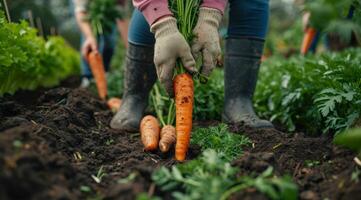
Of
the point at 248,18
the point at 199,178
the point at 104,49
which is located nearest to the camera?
the point at 199,178

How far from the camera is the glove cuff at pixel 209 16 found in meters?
2.71

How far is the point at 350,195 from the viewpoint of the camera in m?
1.66

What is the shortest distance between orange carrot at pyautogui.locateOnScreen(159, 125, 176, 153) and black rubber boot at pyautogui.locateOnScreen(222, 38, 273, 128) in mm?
573

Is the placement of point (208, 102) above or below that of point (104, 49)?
below

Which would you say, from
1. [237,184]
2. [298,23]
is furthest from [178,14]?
[298,23]

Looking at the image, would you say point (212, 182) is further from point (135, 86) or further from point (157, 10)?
point (135, 86)

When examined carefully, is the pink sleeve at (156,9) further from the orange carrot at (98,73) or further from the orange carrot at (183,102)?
the orange carrot at (98,73)

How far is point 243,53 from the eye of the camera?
3.26 m

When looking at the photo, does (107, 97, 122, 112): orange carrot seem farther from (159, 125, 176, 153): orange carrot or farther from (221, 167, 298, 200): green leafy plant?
(221, 167, 298, 200): green leafy plant

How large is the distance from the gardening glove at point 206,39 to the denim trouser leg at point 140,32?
1.97ft

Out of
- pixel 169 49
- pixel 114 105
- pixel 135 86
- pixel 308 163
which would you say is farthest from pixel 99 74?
pixel 308 163

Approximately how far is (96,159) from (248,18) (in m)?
1.58

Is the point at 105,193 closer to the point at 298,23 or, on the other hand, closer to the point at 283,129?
the point at 283,129

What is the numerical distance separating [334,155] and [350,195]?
601 millimetres
